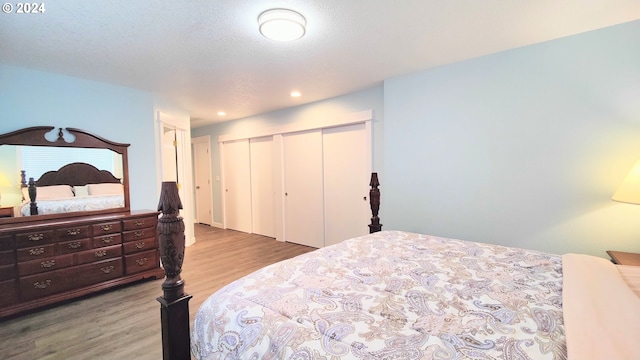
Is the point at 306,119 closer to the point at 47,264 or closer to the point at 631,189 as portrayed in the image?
the point at 47,264

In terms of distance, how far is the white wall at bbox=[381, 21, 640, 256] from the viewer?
2.13m

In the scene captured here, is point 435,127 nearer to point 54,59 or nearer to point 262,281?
point 262,281

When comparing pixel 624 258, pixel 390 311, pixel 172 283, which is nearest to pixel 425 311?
pixel 390 311

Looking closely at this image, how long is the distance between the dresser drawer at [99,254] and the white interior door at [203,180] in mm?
3308

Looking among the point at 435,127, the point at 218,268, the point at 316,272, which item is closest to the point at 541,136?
the point at 435,127

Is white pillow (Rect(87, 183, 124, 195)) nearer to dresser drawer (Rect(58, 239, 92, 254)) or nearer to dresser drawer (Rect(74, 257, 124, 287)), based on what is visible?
dresser drawer (Rect(58, 239, 92, 254))

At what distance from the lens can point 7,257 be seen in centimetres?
235

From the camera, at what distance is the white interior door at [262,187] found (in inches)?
201

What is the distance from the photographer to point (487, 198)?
268 cm

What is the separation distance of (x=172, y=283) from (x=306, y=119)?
138 inches

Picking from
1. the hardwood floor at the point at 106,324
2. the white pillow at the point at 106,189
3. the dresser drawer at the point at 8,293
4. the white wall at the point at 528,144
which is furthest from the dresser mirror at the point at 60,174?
the white wall at the point at 528,144

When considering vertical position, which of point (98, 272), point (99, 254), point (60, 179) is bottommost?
point (98, 272)

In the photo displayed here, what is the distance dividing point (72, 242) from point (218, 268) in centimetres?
149

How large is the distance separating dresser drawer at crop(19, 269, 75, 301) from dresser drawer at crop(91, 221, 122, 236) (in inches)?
15.7
